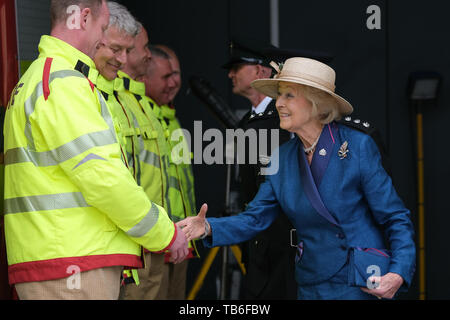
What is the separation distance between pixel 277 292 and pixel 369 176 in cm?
107

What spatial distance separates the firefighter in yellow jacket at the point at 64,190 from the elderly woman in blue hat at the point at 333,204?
46 centimetres

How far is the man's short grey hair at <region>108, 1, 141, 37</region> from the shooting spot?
2969 millimetres

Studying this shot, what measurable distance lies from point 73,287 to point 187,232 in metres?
0.55

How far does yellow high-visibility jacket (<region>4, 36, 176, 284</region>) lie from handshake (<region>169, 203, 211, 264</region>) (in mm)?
250

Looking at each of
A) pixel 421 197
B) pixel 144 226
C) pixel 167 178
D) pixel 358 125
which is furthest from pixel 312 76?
pixel 421 197

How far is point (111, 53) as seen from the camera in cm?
288

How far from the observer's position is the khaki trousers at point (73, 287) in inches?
85.0

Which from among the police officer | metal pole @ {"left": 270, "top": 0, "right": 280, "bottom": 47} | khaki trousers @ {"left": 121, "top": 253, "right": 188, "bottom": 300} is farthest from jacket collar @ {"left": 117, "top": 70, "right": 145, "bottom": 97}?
metal pole @ {"left": 270, "top": 0, "right": 280, "bottom": 47}

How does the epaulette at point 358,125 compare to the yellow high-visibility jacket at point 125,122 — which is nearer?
the epaulette at point 358,125

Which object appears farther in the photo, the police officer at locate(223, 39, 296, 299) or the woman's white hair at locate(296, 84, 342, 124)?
the police officer at locate(223, 39, 296, 299)

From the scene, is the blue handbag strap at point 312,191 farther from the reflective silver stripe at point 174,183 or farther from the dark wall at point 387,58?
the dark wall at point 387,58

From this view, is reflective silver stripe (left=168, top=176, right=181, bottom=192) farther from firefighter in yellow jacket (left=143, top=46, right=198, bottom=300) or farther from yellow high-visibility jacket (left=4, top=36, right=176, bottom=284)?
yellow high-visibility jacket (left=4, top=36, right=176, bottom=284)

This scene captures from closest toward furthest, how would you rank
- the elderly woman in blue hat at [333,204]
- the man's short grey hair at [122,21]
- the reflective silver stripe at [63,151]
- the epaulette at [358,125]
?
the reflective silver stripe at [63,151] → the elderly woman in blue hat at [333,204] → the epaulette at [358,125] → the man's short grey hair at [122,21]

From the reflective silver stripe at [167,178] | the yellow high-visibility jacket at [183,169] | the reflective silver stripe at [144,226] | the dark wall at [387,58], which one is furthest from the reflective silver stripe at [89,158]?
the dark wall at [387,58]
